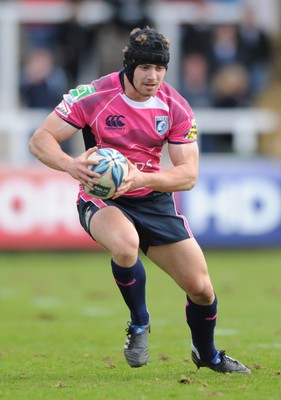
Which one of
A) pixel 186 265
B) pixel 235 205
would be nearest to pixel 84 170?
pixel 186 265

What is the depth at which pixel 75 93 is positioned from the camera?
26.4ft

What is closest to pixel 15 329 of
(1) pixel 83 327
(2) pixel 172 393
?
(1) pixel 83 327

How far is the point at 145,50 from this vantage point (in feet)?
25.6

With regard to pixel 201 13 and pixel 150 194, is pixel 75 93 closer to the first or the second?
pixel 150 194

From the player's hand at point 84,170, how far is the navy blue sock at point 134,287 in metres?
0.66

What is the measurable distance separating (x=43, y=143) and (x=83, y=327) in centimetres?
383

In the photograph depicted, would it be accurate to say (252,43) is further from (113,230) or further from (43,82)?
(113,230)

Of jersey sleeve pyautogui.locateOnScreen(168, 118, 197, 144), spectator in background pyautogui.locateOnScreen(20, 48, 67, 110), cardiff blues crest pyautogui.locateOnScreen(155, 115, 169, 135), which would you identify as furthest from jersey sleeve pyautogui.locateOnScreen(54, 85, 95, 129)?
spectator in background pyautogui.locateOnScreen(20, 48, 67, 110)

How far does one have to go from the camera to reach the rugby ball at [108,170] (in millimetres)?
7520

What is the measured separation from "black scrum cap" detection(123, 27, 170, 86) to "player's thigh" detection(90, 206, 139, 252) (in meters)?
0.99

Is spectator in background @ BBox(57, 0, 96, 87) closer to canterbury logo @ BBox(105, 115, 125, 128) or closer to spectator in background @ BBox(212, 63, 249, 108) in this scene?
spectator in background @ BBox(212, 63, 249, 108)

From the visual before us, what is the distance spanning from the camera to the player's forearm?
7.88 m

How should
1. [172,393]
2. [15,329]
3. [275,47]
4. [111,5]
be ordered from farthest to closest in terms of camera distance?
[275,47] < [111,5] < [15,329] < [172,393]

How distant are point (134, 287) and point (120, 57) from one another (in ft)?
39.1
